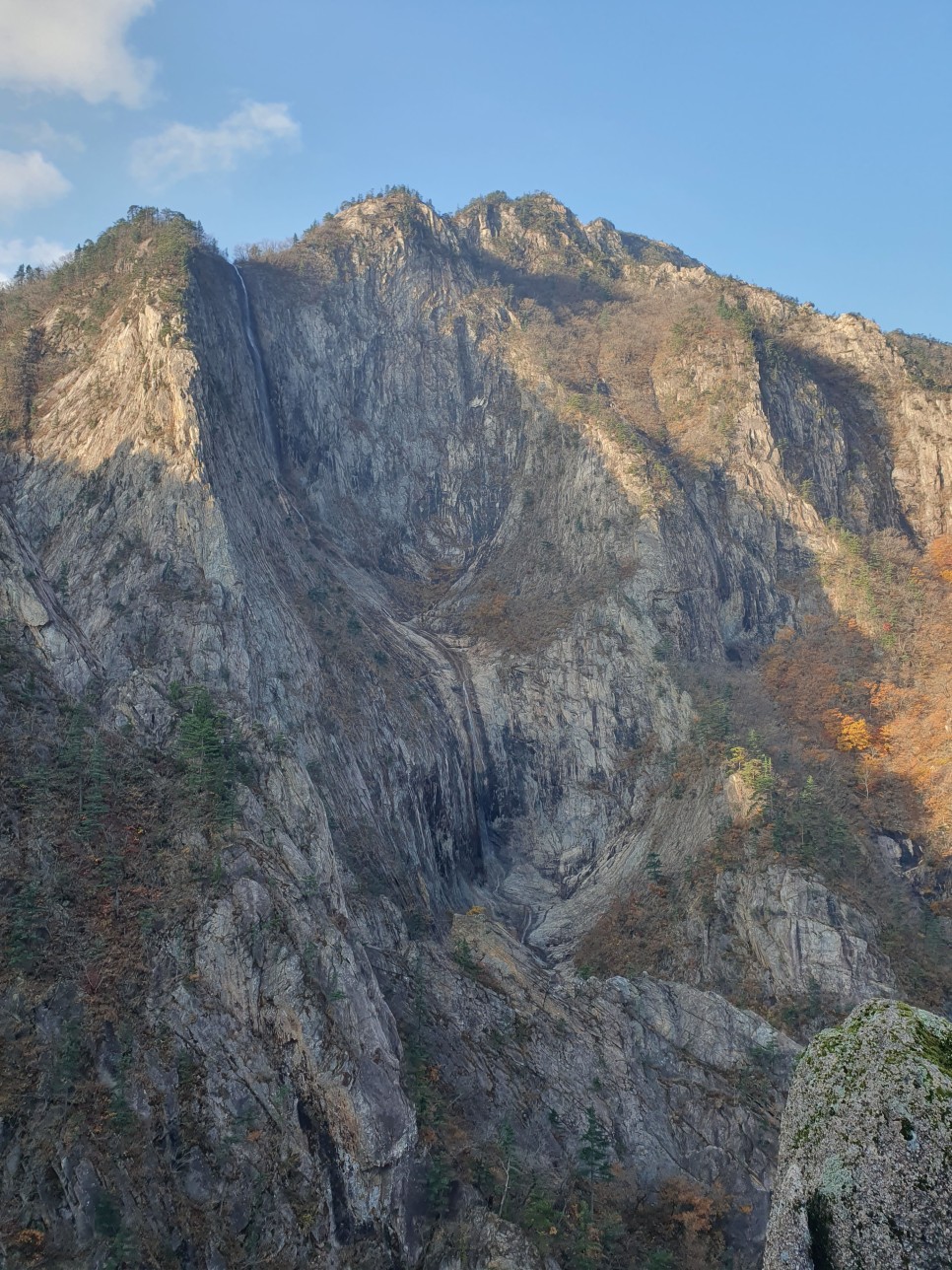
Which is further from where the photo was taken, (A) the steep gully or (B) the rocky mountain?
(A) the steep gully

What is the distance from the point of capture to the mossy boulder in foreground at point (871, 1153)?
5766 mm

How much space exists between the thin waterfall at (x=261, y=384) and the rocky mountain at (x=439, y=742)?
53cm

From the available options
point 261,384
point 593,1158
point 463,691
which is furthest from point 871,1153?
point 261,384

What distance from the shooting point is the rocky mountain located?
61.8ft

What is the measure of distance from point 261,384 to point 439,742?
31854mm

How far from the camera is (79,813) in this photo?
2255 centimetres

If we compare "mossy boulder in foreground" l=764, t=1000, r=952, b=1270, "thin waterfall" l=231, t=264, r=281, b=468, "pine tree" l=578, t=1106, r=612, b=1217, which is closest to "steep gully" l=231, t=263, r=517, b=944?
"thin waterfall" l=231, t=264, r=281, b=468

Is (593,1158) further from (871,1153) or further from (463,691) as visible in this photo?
(463,691)

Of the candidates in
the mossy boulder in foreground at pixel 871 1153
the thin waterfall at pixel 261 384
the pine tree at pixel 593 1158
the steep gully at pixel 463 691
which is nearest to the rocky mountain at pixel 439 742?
the steep gully at pixel 463 691

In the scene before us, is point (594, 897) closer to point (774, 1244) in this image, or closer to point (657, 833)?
point (657, 833)

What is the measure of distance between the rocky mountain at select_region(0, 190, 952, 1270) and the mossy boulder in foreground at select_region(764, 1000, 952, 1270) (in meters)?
14.5

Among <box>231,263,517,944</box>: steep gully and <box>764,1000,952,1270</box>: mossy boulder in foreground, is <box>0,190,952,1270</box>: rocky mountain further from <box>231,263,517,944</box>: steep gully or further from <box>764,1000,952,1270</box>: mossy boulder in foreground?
<box>764,1000,952,1270</box>: mossy boulder in foreground

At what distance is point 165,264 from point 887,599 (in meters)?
49.7

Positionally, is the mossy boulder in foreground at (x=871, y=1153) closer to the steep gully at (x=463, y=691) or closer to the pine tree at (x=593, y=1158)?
the pine tree at (x=593, y=1158)
